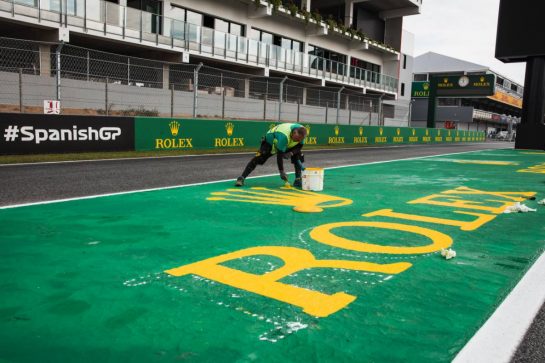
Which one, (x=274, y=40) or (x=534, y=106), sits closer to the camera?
(x=534, y=106)

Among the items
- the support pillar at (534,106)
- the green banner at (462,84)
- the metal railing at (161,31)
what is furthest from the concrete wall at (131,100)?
the green banner at (462,84)

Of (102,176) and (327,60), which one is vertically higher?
(327,60)

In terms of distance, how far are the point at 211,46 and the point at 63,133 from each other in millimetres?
15612

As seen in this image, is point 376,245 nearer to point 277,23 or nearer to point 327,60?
point 277,23

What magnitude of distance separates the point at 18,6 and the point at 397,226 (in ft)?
65.6

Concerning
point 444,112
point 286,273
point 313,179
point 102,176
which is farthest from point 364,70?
point 286,273

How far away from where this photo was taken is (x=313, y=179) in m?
8.20

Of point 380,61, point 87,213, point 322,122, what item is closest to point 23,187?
point 87,213

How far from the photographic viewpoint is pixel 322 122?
27.0 metres

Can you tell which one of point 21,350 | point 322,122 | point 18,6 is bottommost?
point 21,350

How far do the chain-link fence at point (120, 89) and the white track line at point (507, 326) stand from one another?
1375 cm

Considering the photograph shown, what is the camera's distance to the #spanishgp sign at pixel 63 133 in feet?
41.1

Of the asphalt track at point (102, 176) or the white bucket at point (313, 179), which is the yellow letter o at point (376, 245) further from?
the asphalt track at point (102, 176)

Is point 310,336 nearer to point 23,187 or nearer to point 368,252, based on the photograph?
point 368,252
